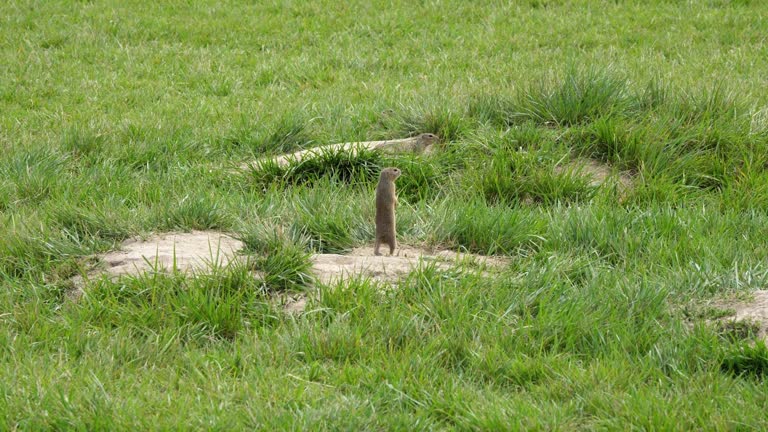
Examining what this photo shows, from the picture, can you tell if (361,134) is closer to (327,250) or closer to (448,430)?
(327,250)

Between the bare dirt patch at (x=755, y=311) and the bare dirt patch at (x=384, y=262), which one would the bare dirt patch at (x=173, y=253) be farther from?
the bare dirt patch at (x=755, y=311)

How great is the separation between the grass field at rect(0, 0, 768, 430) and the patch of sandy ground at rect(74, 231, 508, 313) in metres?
0.10

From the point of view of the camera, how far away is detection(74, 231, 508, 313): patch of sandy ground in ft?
14.5

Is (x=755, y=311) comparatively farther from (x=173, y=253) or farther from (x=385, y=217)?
(x=173, y=253)

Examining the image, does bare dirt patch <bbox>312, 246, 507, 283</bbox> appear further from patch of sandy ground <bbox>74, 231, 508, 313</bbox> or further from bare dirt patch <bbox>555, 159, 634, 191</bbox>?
bare dirt patch <bbox>555, 159, 634, 191</bbox>

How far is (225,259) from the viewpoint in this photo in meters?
4.62

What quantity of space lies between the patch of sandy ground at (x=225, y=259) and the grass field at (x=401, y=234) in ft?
0.32

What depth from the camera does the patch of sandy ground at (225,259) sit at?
174 inches

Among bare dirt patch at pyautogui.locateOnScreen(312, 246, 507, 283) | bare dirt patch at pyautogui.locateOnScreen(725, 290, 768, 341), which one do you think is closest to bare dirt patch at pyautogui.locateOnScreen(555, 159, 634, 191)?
bare dirt patch at pyautogui.locateOnScreen(312, 246, 507, 283)

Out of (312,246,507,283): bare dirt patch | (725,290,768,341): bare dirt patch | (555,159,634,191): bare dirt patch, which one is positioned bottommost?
(555,159,634,191): bare dirt patch

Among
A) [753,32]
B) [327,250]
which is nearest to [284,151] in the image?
[327,250]

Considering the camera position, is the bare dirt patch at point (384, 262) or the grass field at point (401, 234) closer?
the grass field at point (401, 234)

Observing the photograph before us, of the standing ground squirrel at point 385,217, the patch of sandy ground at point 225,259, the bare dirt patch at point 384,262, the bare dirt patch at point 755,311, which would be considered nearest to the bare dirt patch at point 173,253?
the patch of sandy ground at point 225,259

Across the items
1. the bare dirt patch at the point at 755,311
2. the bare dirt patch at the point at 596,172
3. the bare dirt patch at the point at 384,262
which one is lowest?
the bare dirt patch at the point at 596,172
